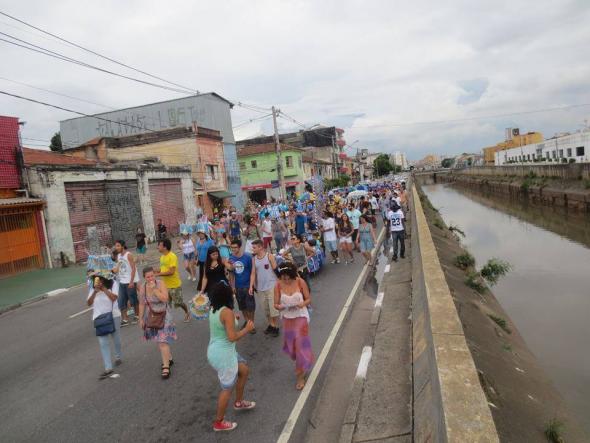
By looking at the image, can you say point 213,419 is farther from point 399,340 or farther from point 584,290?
point 584,290

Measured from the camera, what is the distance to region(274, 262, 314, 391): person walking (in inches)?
214

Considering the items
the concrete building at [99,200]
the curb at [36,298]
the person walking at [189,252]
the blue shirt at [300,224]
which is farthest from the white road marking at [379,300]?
the concrete building at [99,200]

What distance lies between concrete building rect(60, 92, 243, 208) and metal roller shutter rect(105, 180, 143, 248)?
15600mm

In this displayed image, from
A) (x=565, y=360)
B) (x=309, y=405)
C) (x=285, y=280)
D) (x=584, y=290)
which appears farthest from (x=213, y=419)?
(x=584, y=290)

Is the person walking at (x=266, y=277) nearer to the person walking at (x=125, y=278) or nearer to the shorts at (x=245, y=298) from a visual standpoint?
the shorts at (x=245, y=298)

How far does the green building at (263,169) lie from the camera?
51.3m

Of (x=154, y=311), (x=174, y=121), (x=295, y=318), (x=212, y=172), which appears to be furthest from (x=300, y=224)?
(x=174, y=121)

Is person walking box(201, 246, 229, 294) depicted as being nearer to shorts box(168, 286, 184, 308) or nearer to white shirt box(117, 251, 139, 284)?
shorts box(168, 286, 184, 308)

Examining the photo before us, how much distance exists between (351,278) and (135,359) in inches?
236

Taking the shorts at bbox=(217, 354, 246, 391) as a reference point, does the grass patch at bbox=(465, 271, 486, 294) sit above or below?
below

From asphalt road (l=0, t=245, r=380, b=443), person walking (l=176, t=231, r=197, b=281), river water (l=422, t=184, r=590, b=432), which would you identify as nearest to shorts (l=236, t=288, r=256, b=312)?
asphalt road (l=0, t=245, r=380, b=443)

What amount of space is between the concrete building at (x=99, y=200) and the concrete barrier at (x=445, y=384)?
15433 mm

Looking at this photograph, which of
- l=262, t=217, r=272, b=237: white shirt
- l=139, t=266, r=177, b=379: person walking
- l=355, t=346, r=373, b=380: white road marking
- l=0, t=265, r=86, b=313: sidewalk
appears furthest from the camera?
l=262, t=217, r=272, b=237: white shirt

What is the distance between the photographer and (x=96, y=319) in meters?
6.12
